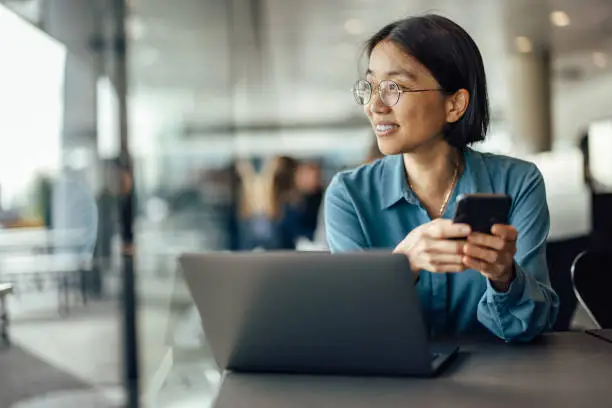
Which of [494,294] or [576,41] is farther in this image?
[576,41]

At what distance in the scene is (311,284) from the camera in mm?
1214

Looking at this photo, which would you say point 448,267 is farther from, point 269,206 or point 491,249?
point 269,206

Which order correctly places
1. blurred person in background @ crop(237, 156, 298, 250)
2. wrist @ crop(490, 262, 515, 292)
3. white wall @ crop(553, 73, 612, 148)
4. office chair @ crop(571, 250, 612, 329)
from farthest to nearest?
white wall @ crop(553, 73, 612, 148) → blurred person in background @ crop(237, 156, 298, 250) → office chair @ crop(571, 250, 612, 329) → wrist @ crop(490, 262, 515, 292)

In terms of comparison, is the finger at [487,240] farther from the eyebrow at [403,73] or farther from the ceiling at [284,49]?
the ceiling at [284,49]

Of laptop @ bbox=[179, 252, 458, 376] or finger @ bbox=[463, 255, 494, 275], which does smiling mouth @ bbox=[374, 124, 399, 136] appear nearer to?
finger @ bbox=[463, 255, 494, 275]

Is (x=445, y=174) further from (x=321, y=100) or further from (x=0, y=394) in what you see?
Answer: (x=321, y=100)

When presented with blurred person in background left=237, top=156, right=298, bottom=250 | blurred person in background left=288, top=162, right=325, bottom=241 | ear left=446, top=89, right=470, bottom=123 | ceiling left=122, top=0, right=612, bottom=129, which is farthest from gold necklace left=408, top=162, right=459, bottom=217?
blurred person in background left=237, top=156, right=298, bottom=250

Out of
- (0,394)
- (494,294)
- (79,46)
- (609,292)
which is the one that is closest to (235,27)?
(79,46)

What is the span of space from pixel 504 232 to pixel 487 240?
31 mm

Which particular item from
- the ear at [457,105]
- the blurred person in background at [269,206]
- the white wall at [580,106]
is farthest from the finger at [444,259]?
the white wall at [580,106]

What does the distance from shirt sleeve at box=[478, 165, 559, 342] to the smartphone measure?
9.6 inches

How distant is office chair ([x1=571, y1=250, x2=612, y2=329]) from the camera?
216cm

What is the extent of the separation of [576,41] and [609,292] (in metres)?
7.35

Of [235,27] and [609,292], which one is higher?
[235,27]
